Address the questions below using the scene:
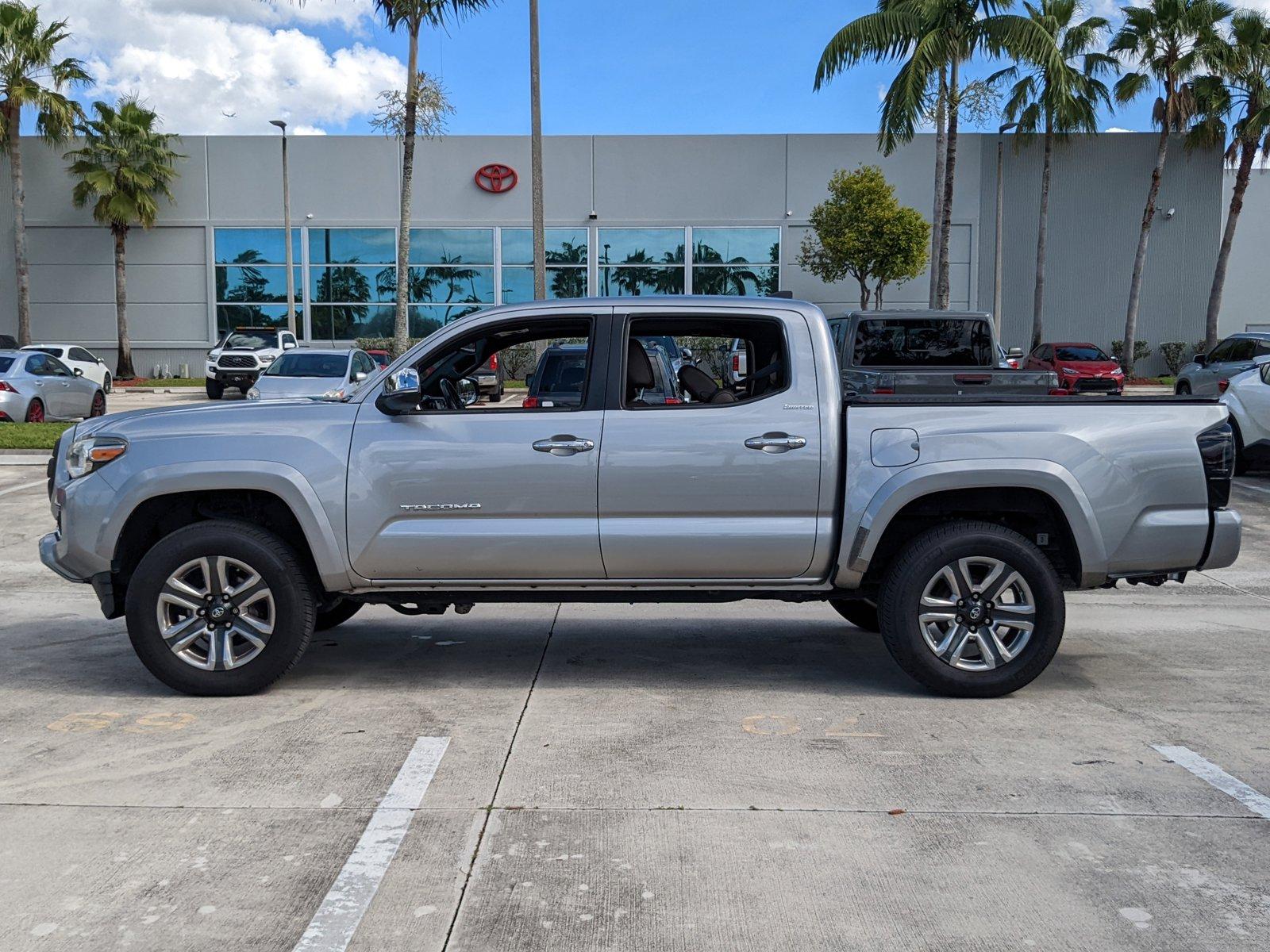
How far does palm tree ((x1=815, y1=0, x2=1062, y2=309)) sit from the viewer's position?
25859mm

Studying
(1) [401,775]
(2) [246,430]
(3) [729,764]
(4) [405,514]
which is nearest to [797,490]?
(3) [729,764]

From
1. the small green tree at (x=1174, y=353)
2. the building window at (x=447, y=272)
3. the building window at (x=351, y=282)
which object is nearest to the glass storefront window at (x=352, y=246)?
the building window at (x=351, y=282)

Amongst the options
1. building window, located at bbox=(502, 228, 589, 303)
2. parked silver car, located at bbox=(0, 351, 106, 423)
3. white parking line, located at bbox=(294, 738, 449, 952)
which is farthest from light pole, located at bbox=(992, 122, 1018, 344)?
white parking line, located at bbox=(294, 738, 449, 952)

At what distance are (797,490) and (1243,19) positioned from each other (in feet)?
129

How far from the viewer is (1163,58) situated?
39.3m

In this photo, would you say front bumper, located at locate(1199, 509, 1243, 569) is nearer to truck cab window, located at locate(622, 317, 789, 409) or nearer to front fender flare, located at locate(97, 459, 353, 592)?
truck cab window, located at locate(622, 317, 789, 409)

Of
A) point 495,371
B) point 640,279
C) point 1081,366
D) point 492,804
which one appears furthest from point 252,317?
point 492,804

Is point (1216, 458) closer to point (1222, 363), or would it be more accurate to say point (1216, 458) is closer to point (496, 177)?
point (1222, 363)

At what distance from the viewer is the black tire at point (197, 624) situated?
5.97 metres

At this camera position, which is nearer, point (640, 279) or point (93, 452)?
point (93, 452)

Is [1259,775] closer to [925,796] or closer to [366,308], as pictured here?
[925,796]

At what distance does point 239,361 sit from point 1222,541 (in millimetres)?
30303

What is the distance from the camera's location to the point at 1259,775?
496 cm

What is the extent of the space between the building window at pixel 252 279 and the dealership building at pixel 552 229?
0.06 meters
